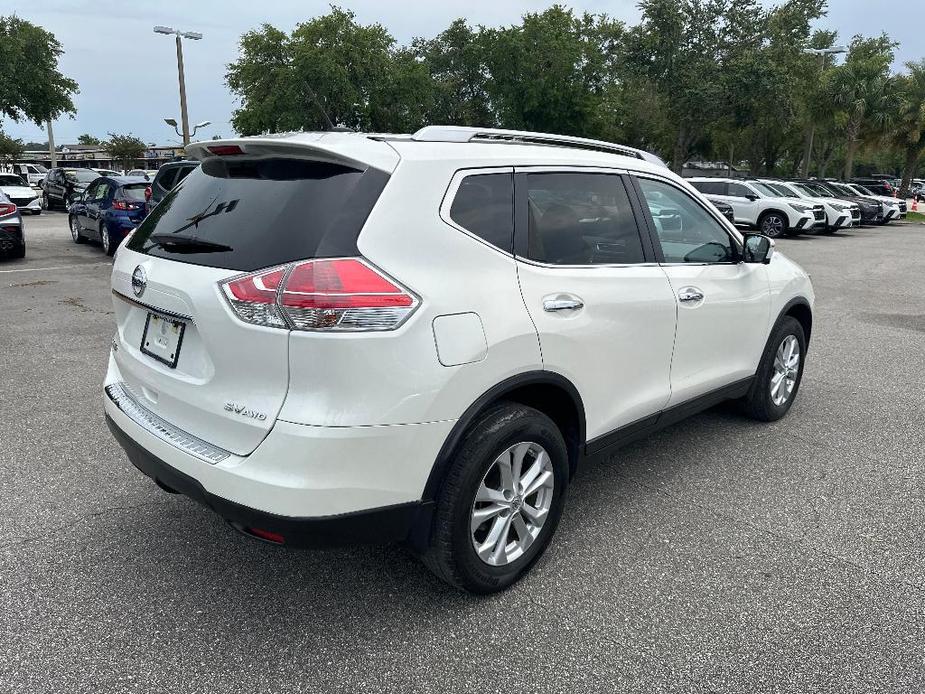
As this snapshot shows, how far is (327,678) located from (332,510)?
60 centimetres

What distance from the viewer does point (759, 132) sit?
127ft

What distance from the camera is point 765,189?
21656 mm

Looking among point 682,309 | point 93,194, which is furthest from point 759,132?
point 682,309

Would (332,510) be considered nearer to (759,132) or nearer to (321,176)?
(321,176)

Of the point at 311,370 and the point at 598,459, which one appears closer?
the point at 311,370

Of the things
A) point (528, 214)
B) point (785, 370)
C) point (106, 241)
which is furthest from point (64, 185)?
point (528, 214)

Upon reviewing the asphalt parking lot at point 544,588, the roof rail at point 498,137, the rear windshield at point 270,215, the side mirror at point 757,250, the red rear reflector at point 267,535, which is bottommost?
the asphalt parking lot at point 544,588

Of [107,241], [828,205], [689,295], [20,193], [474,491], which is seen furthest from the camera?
[20,193]

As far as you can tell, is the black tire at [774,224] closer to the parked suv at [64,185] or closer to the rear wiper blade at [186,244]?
the rear wiper blade at [186,244]

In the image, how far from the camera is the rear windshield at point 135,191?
13406 mm

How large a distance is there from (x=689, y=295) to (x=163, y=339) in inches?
96.7

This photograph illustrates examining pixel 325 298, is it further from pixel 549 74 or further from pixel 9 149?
pixel 9 149

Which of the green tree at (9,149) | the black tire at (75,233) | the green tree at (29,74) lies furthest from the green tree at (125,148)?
the black tire at (75,233)

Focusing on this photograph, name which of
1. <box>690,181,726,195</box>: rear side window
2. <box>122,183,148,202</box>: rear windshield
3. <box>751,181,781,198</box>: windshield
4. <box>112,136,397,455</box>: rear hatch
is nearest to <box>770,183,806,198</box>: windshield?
<box>751,181,781,198</box>: windshield
